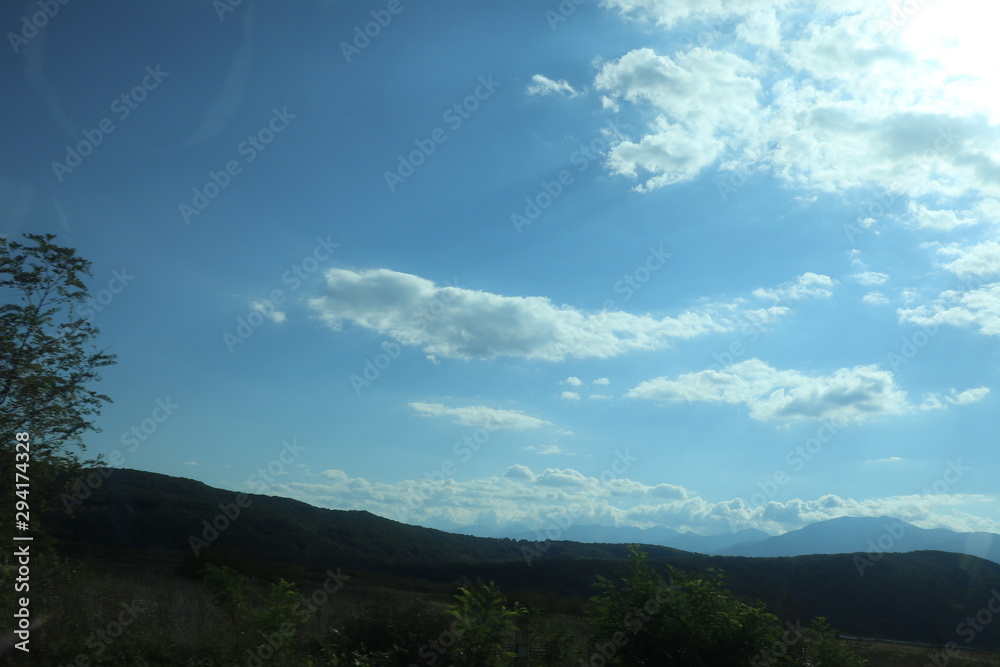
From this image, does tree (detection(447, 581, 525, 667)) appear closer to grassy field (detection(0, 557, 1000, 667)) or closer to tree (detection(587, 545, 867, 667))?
grassy field (detection(0, 557, 1000, 667))

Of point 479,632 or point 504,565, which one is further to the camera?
point 504,565

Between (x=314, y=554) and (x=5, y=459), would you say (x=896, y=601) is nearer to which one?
(x=314, y=554)

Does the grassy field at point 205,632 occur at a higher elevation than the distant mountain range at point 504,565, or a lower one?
higher

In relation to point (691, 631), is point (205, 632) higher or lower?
lower

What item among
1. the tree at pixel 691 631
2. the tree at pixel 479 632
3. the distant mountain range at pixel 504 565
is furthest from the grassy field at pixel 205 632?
the distant mountain range at pixel 504 565

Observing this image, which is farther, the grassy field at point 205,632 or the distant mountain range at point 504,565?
the distant mountain range at point 504,565

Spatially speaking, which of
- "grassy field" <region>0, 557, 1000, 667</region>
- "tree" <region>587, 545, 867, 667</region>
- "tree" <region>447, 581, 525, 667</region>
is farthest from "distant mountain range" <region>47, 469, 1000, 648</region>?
"tree" <region>447, 581, 525, 667</region>

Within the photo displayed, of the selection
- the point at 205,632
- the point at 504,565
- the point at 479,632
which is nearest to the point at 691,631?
the point at 479,632

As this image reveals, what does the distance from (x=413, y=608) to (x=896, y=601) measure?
69.3 meters

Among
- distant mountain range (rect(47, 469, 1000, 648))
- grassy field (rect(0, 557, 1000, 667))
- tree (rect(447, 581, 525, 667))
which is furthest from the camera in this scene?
distant mountain range (rect(47, 469, 1000, 648))

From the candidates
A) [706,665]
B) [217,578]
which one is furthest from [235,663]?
[217,578]

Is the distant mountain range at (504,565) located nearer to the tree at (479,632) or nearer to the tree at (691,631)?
the tree at (691,631)

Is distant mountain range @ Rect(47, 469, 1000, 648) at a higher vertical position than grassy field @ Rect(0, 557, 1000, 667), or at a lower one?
→ lower

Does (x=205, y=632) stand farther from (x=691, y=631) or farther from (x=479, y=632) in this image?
(x=691, y=631)
